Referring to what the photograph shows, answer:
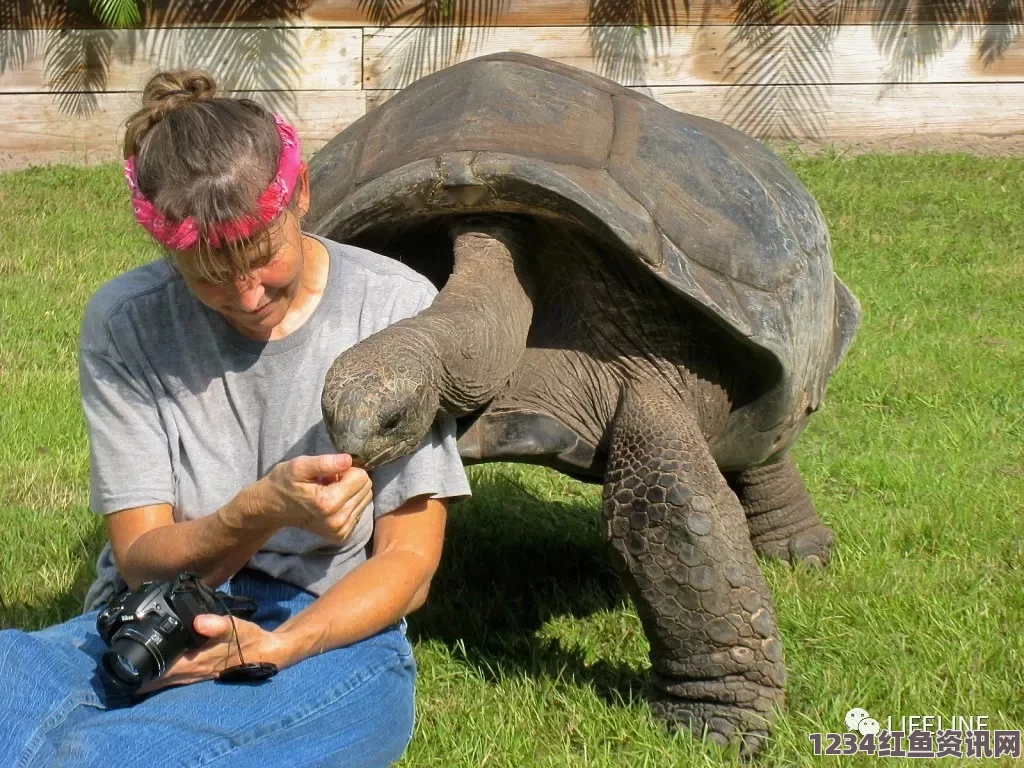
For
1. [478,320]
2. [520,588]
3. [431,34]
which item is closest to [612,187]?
[478,320]

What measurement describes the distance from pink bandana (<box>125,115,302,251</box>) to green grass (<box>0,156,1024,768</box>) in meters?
1.15

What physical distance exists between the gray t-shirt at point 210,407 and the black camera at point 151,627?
0.98ft

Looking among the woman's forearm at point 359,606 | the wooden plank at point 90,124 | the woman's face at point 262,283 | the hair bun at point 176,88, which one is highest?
the hair bun at point 176,88

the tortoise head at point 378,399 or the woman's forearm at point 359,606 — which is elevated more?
the tortoise head at point 378,399

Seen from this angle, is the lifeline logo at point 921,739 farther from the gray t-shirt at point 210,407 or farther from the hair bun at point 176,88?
the hair bun at point 176,88

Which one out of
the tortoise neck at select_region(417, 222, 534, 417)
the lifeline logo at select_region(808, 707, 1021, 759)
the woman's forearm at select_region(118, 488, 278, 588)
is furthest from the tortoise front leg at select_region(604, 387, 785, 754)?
the woman's forearm at select_region(118, 488, 278, 588)

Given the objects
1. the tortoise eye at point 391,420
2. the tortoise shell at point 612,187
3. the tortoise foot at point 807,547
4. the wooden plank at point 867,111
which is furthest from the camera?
the wooden plank at point 867,111

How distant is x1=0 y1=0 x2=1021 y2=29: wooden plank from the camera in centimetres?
813

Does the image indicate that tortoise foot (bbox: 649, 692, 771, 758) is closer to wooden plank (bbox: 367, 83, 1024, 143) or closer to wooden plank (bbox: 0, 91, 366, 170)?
wooden plank (bbox: 0, 91, 366, 170)

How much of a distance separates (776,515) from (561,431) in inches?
50.0

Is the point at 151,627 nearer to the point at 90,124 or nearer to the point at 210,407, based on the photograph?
the point at 210,407

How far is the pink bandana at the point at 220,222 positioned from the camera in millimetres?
2021

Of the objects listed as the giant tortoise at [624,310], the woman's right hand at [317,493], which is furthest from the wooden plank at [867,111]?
the woman's right hand at [317,493]

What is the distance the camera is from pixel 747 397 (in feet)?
10.2
